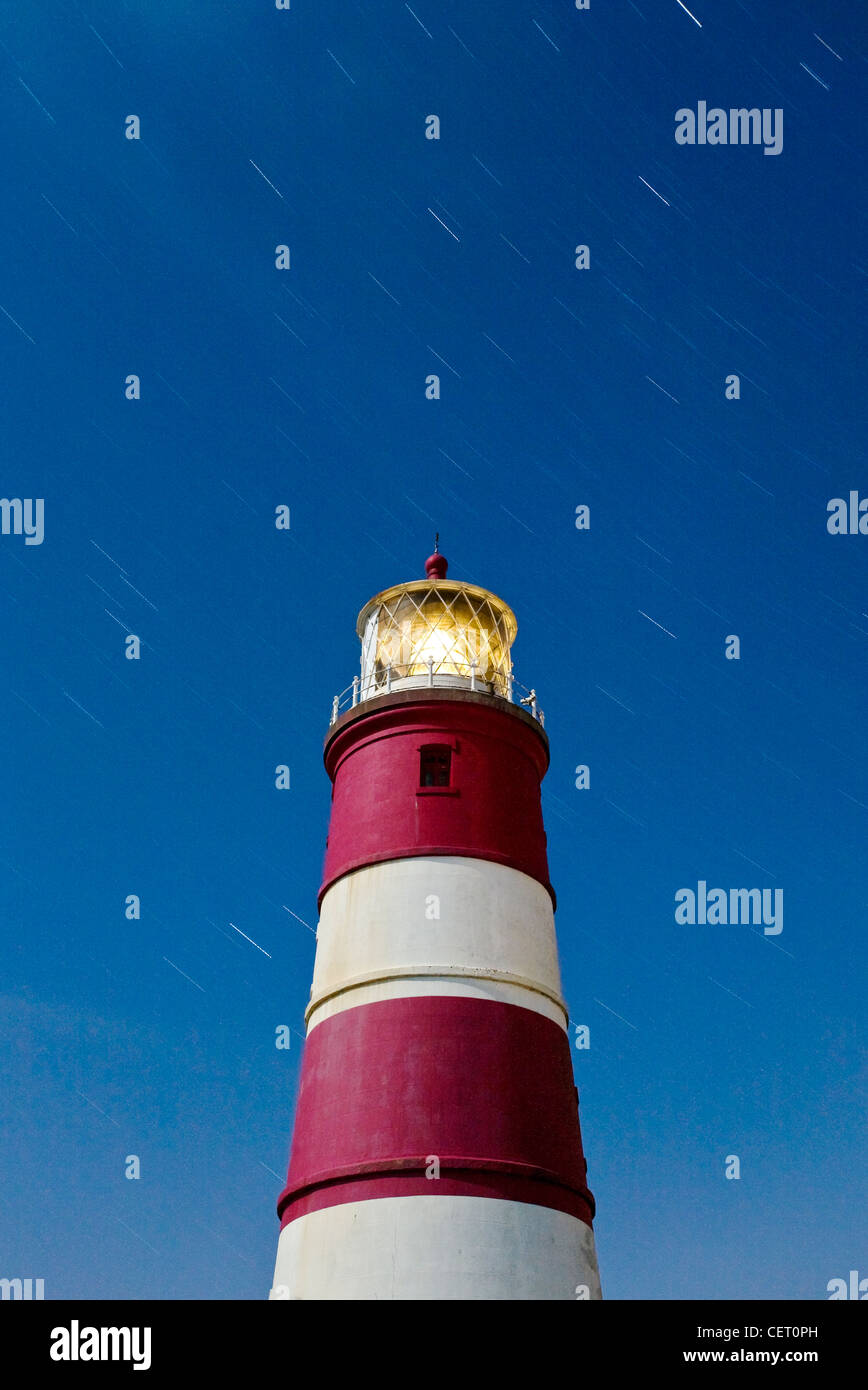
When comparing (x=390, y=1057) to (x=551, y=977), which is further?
(x=551, y=977)

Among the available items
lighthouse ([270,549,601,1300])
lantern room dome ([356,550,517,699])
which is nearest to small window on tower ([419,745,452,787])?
lighthouse ([270,549,601,1300])

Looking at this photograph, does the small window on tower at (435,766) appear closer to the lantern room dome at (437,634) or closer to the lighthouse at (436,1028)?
the lighthouse at (436,1028)

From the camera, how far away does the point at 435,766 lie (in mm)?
20531

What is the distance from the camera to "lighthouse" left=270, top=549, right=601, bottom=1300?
1595 centimetres

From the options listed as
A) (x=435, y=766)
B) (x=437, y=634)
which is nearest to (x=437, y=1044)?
(x=435, y=766)

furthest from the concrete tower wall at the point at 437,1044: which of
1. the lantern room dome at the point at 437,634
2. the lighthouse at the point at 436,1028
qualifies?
the lantern room dome at the point at 437,634

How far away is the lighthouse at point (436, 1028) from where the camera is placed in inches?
628

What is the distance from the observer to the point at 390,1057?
56.6 feet

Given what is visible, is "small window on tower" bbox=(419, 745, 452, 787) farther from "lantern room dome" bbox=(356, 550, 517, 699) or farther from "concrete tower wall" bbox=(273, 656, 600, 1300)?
"lantern room dome" bbox=(356, 550, 517, 699)

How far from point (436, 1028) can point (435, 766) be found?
500 cm
